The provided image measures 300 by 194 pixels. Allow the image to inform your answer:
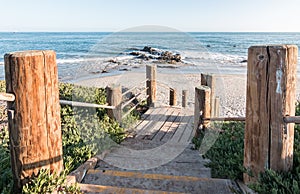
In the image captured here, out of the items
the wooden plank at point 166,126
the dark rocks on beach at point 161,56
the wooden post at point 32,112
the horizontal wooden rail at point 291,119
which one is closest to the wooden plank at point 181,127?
the wooden plank at point 166,126

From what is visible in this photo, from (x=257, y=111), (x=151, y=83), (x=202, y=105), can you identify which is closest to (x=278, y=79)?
(x=257, y=111)

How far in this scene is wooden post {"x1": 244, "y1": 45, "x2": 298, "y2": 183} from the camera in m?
1.71

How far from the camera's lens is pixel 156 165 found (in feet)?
10.5

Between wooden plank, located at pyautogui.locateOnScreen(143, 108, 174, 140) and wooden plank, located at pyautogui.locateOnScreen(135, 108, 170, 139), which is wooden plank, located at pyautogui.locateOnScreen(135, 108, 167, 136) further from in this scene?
wooden plank, located at pyautogui.locateOnScreen(143, 108, 174, 140)

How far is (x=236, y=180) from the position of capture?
2.29 metres

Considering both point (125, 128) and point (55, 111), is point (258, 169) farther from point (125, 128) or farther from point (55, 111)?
point (125, 128)

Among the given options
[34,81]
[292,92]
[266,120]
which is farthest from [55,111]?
[292,92]

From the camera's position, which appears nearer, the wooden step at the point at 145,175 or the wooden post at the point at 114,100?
the wooden step at the point at 145,175

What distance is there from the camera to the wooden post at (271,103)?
171 cm

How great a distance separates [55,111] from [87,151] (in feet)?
4.78

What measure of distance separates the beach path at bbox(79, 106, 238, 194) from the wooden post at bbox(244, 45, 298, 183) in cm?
44

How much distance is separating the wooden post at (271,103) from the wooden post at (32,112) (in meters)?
1.29

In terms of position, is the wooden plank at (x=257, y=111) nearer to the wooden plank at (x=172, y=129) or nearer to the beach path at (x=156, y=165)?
the beach path at (x=156, y=165)

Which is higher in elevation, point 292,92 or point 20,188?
point 292,92
